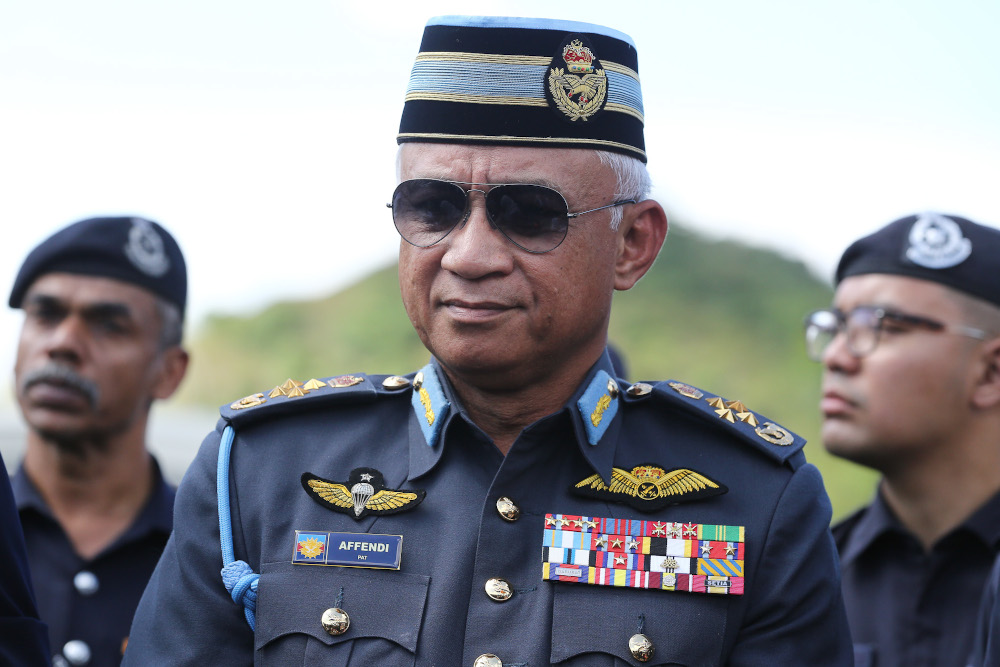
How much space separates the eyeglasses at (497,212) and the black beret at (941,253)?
2.19 metres

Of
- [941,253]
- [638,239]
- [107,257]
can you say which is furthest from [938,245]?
[107,257]

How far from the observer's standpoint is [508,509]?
2783 mm

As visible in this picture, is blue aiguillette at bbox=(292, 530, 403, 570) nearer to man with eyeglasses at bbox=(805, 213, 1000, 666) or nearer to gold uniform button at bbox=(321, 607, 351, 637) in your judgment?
gold uniform button at bbox=(321, 607, 351, 637)

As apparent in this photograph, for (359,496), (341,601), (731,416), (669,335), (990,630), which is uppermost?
(731,416)

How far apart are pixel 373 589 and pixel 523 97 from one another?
1.24 m

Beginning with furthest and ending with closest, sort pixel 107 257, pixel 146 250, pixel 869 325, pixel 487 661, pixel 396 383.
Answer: pixel 146 250 → pixel 107 257 → pixel 869 325 → pixel 396 383 → pixel 487 661

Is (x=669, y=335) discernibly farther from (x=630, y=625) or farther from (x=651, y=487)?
(x=630, y=625)

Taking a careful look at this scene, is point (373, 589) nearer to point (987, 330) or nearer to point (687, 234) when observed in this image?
point (987, 330)

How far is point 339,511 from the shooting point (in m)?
2.81

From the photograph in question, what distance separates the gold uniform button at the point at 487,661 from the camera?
8.59ft

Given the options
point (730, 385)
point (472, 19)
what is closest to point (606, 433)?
point (472, 19)

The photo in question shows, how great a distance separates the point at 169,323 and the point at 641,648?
3.15 meters

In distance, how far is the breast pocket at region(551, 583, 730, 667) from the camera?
8.75 feet

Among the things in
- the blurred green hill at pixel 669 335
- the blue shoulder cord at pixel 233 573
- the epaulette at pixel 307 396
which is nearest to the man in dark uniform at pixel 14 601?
the blue shoulder cord at pixel 233 573
